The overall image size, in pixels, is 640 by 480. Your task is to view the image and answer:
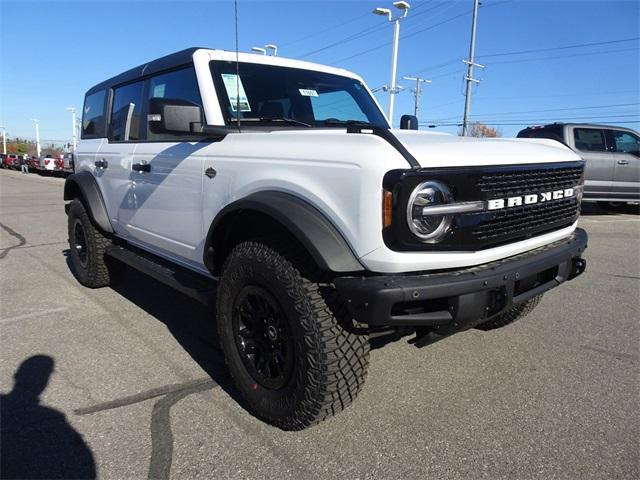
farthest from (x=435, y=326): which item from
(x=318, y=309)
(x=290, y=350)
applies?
(x=290, y=350)

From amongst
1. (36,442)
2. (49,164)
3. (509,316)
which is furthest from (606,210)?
(49,164)

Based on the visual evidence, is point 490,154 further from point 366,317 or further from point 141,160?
point 141,160

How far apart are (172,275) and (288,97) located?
57.7 inches

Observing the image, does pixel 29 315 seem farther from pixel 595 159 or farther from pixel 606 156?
pixel 606 156

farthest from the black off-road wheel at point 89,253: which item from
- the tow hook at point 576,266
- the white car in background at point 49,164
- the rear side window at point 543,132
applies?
the white car in background at point 49,164

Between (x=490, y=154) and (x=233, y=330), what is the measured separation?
1623mm

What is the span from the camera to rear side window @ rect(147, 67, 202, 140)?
3172mm

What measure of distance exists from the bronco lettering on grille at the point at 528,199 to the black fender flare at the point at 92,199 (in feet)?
11.6

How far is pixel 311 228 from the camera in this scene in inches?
84.9

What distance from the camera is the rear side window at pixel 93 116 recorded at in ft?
15.8

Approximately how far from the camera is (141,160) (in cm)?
367

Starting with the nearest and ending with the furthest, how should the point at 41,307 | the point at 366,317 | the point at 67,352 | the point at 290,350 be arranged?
the point at 366,317 < the point at 290,350 < the point at 67,352 < the point at 41,307

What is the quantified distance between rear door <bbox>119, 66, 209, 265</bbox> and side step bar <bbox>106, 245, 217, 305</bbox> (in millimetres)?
110

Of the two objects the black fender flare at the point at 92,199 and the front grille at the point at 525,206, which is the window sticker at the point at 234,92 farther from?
the black fender flare at the point at 92,199
